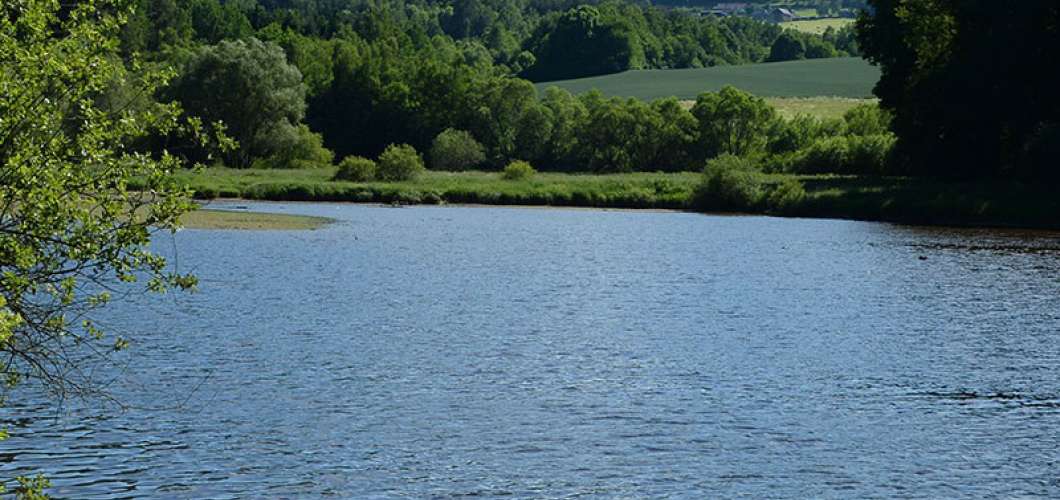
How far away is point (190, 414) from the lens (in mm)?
28266

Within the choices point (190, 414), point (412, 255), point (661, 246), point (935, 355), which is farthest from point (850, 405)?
point (661, 246)

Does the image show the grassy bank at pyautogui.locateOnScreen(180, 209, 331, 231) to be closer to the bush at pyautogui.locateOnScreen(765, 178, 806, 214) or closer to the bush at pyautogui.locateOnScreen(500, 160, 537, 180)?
the bush at pyautogui.locateOnScreen(500, 160, 537, 180)

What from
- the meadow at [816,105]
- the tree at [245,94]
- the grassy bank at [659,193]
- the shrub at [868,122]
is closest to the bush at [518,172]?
the grassy bank at [659,193]

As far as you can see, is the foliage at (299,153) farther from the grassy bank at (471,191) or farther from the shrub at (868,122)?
the shrub at (868,122)

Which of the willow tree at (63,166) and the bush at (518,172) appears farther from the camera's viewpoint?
the bush at (518,172)

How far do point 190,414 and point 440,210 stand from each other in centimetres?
7149

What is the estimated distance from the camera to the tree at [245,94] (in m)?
124

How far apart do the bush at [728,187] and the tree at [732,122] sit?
3270 centimetres

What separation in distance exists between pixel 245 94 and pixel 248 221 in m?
44.8

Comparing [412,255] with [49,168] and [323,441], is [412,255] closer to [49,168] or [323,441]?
[323,441]

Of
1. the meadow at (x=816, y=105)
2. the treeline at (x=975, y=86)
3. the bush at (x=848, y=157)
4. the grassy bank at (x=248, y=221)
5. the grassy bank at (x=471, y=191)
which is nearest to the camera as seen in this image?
the grassy bank at (x=248, y=221)

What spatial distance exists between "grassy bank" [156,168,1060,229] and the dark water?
2478 cm

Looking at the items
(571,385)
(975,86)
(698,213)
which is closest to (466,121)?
(698,213)

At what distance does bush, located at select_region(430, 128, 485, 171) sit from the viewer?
13562 cm
